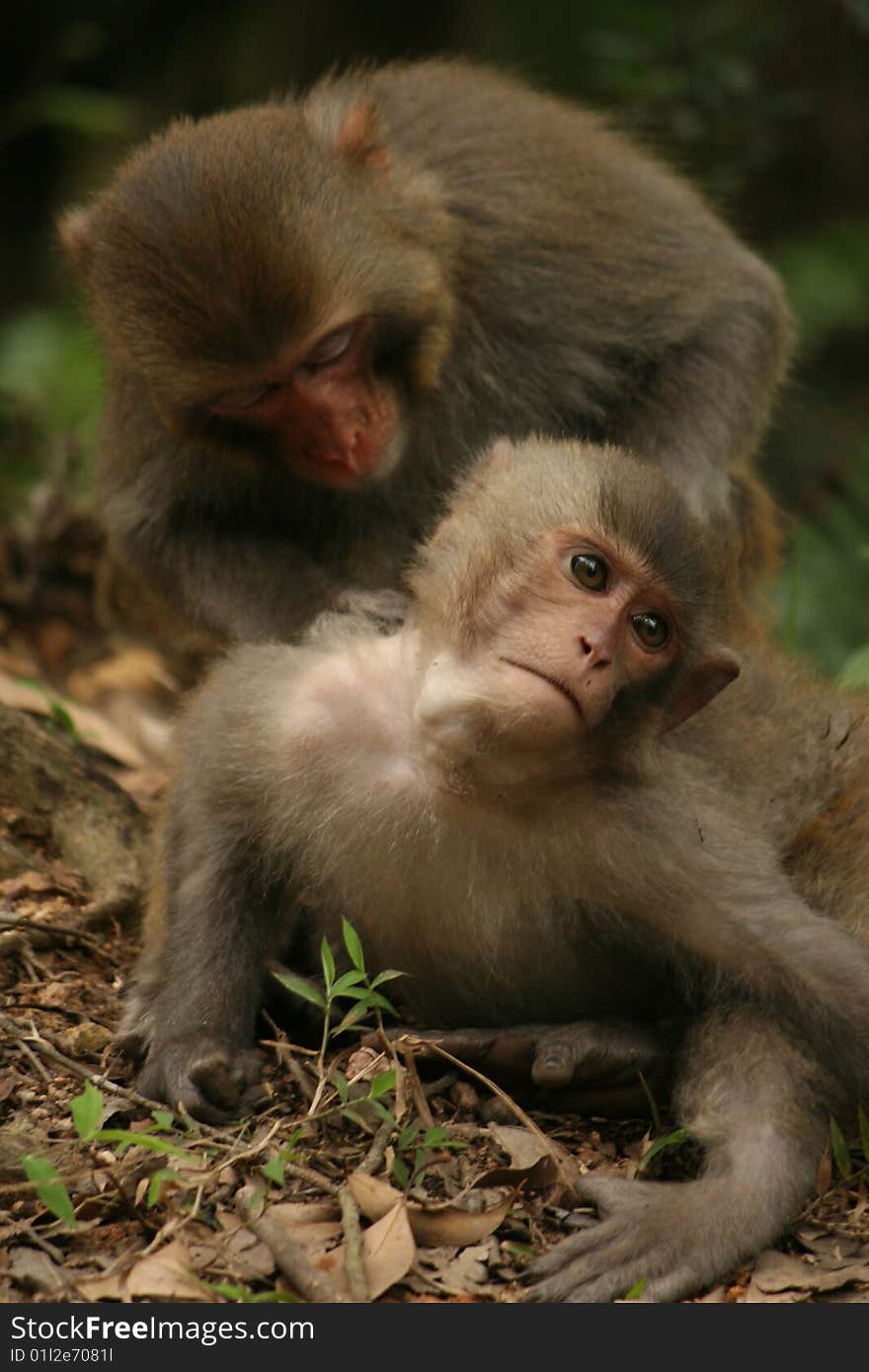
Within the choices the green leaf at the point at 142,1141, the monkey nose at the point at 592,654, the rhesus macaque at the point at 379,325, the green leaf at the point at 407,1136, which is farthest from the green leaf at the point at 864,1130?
the rhesus macaque at the point at 379,325

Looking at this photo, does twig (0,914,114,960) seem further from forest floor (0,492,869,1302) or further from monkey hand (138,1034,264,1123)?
monkey hand (138,1034,264,1123)

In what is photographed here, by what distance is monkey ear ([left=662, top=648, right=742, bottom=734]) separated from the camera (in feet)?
13.2

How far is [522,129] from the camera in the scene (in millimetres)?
6016

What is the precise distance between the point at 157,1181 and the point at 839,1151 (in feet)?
5.31

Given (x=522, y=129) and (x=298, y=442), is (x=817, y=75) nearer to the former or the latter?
(x=522, y=129)

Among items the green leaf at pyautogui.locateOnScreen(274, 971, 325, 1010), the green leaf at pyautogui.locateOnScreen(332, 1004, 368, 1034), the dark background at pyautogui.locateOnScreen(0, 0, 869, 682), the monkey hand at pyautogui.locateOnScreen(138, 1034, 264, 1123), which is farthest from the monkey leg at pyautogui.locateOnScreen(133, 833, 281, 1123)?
the dark background at pyautogui.locateOnScreen(0, 0, 869, 682)

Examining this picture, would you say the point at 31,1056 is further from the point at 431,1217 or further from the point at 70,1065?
the point at 431,1217

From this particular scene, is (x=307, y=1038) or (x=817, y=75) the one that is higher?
(x=817, y=75)

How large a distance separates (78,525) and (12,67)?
6355 millimetres

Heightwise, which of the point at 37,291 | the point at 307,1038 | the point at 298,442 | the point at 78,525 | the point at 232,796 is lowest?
the point at 37,291

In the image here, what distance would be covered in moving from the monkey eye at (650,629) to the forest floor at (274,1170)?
1162 mm

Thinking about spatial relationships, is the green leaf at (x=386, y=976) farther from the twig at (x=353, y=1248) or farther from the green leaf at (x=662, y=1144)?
the green leaf at (x=662, y=1144)

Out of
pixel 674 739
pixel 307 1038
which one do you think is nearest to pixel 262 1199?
pixel 307 1038

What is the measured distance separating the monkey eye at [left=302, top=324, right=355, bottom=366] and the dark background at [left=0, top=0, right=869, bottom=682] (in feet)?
7.16
